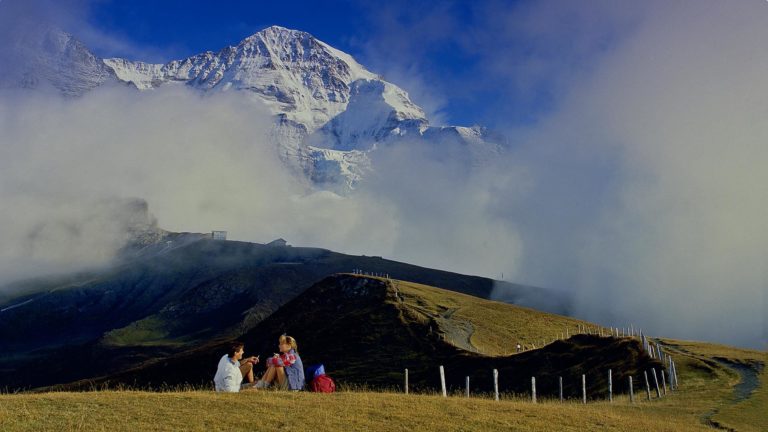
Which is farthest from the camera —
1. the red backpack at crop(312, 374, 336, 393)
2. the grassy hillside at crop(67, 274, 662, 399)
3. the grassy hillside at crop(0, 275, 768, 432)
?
the grassy hillside at crop(67, 274, 662, 399)

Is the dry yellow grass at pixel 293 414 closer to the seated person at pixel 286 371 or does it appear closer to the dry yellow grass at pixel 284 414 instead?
the dry yellow grass at pixel 284 414

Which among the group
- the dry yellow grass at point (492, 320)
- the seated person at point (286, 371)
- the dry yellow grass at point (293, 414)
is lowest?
the dry yellow grass at point (293, 414)

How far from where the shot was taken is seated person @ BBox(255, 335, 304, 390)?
2552 cm

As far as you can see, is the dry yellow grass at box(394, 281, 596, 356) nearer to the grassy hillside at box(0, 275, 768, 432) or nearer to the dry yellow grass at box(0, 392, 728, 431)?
the grassy hillside at box(0, 275, 768, 432)

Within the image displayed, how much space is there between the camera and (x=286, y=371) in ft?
84.1

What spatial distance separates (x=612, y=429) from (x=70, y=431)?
18466 millimetres

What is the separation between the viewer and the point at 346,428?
20672mm

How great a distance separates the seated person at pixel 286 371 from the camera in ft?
83.7

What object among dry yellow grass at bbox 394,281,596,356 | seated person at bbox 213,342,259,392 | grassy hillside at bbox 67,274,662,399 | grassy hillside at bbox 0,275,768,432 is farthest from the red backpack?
dry yellow grass at bbox 394,281,596,356

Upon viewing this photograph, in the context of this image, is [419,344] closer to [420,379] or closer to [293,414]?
[420,379]

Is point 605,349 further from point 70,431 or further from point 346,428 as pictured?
point 70,431

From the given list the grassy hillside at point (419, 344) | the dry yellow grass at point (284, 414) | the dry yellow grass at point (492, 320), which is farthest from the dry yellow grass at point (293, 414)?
the dry yellow grass at point (492, 320)

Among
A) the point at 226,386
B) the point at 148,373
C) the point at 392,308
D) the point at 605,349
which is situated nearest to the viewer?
the point at 226,386

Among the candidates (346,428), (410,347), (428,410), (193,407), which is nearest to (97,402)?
(193,407)
